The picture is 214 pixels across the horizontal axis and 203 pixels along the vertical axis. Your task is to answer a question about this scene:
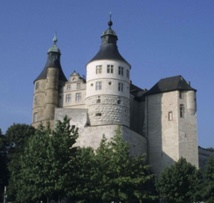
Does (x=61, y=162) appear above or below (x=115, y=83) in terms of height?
below

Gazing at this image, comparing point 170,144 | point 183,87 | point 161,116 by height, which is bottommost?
point 170,144

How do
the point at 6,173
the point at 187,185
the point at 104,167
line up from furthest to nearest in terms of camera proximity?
the point at 6,173, the point at 187,185, the point at 104,167

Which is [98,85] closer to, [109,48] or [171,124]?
[109,48]

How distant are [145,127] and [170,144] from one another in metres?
5.40

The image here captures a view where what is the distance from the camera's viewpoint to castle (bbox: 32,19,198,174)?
61.9m

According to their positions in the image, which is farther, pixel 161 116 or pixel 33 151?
pixel 161 116

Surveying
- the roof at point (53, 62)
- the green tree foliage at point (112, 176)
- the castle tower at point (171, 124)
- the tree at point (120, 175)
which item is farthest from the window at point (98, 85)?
the green tree foliage at point (112, 176)

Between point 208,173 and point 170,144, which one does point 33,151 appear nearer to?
point 208,173

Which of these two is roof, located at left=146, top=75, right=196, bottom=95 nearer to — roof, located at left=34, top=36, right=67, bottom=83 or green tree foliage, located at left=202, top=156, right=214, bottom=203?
roof, located at left=34, top=36, right=67, bottom=83

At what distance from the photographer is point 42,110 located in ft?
233

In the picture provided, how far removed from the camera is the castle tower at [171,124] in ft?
209

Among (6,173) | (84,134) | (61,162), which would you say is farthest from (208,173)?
(6,173)

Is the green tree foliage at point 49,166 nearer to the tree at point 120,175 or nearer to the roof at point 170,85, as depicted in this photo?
the tree at point 120,175

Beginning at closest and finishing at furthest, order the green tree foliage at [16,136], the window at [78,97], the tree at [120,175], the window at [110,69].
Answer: the tree at [120,175]
the green tree foliage at [16,136]
the window at [110,69]
the window at [78,97]
